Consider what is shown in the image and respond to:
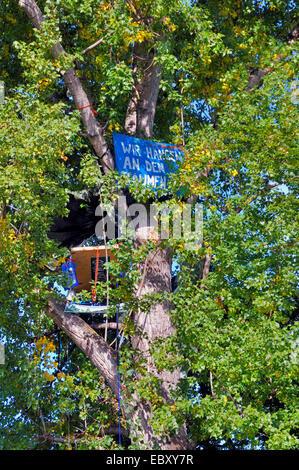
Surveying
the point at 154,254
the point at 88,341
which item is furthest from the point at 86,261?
the point at 88,341

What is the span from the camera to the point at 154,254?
9.74m

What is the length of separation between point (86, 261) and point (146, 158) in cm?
176

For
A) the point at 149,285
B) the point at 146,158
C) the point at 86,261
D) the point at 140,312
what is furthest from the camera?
the point at 86,261

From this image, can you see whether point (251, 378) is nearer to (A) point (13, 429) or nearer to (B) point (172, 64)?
(A) point (13, 429)

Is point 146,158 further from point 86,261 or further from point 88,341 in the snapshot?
point 88,341

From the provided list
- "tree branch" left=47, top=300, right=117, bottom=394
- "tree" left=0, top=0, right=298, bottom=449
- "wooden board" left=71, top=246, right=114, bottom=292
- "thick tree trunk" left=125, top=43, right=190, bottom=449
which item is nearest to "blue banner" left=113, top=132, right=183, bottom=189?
"tree" left=0, top=0, right=298, bottom=449

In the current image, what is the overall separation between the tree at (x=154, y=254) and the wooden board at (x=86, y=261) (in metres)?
0.61

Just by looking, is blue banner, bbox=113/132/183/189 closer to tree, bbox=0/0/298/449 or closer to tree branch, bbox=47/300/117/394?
tree, bbox=0/0/298/449

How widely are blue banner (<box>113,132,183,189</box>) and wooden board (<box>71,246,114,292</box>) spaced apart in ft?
3.91

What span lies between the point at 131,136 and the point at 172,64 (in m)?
1.26

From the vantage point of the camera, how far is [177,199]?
379 inches

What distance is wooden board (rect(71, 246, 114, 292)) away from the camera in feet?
32.6
